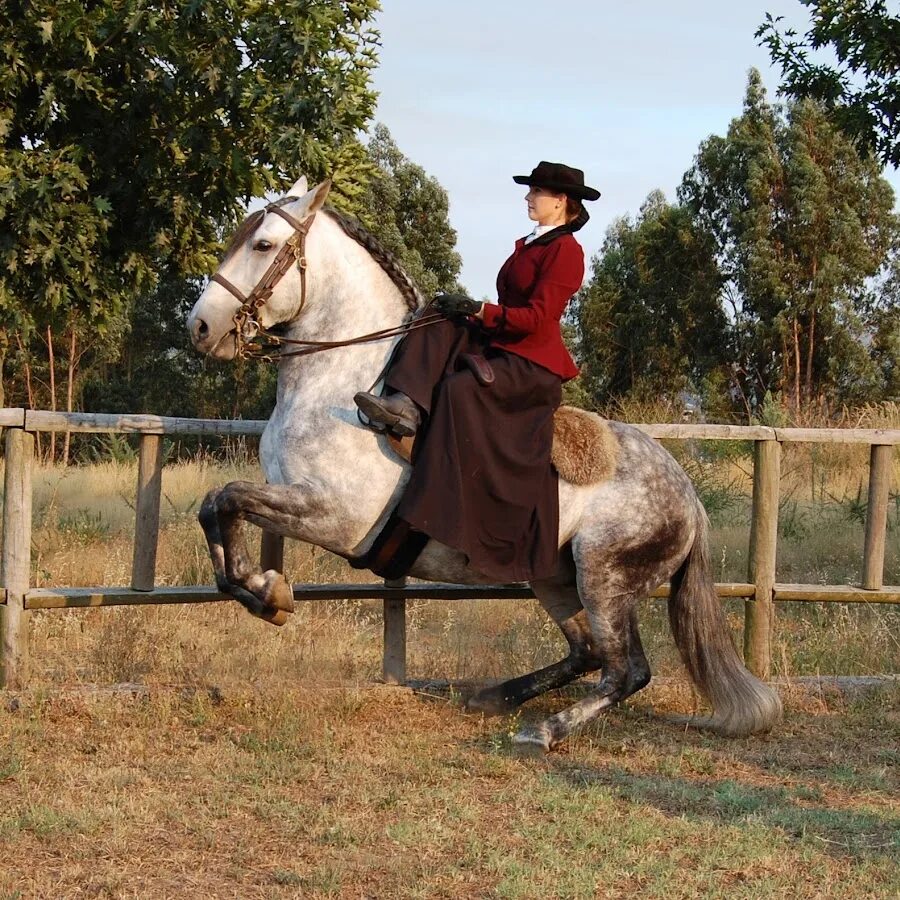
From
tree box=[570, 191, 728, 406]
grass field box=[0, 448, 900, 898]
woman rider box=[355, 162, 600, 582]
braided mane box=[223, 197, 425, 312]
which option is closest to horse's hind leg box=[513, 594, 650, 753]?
grass field box=[0, 448, 900, 898]

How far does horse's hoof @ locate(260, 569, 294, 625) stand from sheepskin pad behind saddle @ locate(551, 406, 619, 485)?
4.44ft

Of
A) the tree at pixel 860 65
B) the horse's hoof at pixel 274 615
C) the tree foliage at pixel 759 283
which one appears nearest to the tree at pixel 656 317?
the tree foliage at pixel 759 283

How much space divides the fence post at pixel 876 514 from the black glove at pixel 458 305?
2.80m

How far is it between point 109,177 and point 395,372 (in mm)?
7494

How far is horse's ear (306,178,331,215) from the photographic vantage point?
539 cm

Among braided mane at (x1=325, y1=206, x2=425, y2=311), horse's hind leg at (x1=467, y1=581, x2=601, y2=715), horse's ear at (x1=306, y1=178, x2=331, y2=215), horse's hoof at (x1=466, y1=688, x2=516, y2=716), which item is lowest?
horse's hoof at (x1=466, y1=688, x2=516, y2=716)

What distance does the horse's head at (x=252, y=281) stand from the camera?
5320mm

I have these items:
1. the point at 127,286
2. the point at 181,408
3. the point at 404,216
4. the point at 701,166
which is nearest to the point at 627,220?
the point at 701,166

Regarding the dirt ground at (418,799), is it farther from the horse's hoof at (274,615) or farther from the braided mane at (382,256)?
the braided mane at (382,256)

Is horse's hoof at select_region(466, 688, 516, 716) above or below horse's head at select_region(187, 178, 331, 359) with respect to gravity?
below

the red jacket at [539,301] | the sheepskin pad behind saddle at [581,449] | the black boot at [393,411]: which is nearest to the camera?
the black boot at [393,411]

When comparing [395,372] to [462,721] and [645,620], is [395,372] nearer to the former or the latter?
[462,721]

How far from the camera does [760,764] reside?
5.60 m

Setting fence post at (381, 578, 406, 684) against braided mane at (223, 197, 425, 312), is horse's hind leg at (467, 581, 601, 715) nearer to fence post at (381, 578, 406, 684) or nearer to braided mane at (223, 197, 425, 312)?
fence post at (381, 578, 406, 684)
